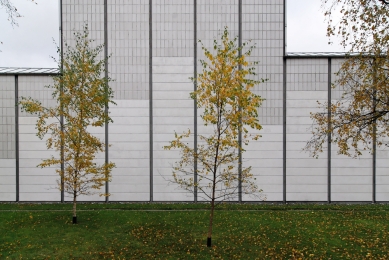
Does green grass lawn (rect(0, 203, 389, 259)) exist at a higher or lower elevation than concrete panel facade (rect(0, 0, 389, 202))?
lower

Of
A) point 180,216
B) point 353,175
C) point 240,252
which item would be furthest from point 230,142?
point 353,175

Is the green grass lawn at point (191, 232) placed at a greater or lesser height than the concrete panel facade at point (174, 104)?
lesser

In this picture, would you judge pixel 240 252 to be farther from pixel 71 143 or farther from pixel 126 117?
pixel 126 117

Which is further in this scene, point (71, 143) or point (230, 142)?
point (71, 143)

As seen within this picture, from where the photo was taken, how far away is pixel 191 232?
13.1 m

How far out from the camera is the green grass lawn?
11.0 metres

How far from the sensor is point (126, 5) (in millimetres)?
19688

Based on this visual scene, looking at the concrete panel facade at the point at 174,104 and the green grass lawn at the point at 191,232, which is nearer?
the green grass lawn at the point at 191,232

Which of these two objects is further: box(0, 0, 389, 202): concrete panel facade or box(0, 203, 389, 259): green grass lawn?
box(0, 0, 389, 202): concrete panel facade

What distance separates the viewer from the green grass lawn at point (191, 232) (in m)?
11.0

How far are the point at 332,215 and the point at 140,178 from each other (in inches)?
462

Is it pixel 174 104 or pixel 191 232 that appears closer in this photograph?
pixel 191 232

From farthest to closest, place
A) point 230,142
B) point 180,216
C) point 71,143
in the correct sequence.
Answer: point 180,216 < point 71,143 < point 230,142

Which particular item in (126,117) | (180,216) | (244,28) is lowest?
(180,216)
